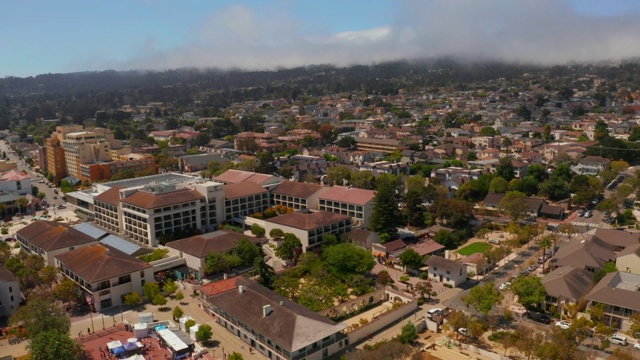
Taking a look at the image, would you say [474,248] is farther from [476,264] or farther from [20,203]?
[20,203]

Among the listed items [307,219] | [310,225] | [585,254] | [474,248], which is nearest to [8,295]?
[310,225]

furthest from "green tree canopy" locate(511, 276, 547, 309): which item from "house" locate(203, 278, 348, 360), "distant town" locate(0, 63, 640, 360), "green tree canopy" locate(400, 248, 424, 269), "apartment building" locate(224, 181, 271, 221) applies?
"apartment building" locate(224, 181, 271, 221)

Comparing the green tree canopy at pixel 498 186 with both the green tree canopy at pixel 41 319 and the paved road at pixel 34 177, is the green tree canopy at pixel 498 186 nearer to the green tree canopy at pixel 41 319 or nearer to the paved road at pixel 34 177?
the green tree canopy at pixel 41 319

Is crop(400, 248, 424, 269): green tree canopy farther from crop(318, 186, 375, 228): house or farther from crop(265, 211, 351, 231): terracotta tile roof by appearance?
crop(318, 186, 375, 228): house

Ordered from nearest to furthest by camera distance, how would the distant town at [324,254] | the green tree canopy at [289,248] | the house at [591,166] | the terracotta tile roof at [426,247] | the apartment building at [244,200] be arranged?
the distant town at [324,254]
the green tree canopy at [289,248]
the terracotta tile roof at [426,247]
the apartment building at [244,200]
the house at [591,166]

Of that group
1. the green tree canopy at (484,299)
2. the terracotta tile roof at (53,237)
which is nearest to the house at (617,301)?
the green tree canopy at (484,299)
